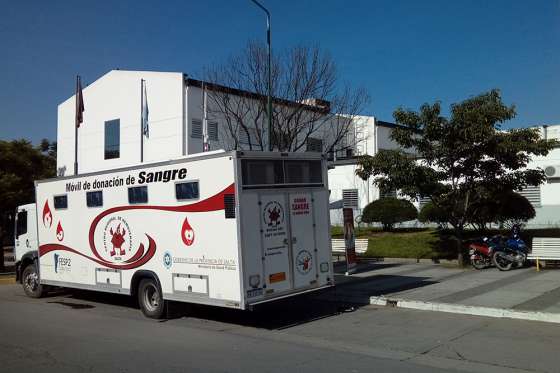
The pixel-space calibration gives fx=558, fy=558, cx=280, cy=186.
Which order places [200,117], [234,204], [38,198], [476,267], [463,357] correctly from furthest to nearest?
[200,117], [476,267], [38,198], [234,204], [463,357]

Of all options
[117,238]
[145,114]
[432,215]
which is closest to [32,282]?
[117,238]

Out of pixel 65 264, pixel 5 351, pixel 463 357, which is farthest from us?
pixel 65 264

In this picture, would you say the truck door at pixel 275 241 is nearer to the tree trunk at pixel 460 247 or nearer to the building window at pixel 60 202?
the building window at pixel 60 202

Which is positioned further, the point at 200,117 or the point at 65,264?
the point at 200,117

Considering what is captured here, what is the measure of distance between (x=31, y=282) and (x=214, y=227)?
8.14m

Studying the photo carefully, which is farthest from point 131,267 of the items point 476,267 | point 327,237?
point 476,267

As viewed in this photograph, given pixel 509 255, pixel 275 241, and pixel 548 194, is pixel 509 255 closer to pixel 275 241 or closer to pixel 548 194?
pixel 275 241

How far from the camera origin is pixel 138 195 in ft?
38.1

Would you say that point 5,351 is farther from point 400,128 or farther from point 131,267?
point 400,128

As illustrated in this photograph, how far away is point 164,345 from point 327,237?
4.03m

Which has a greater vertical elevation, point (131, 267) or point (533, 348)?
point (131, 267)

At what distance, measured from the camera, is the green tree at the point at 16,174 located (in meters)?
23.9

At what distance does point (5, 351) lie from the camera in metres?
8.66

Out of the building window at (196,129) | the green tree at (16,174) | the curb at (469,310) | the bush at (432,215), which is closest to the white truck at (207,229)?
the curb at (469,310)
